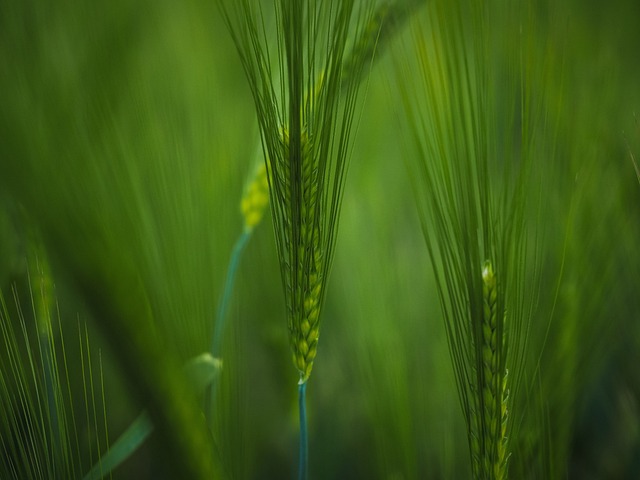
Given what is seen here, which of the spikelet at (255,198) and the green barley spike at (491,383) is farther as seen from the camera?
the spikelet at (255,198)

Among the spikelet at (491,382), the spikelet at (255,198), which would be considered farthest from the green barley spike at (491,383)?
the spikelet at (255,198)

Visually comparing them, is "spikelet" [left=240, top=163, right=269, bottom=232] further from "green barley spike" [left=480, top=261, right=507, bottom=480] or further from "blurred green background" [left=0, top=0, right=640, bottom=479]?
"green barley spike" [left=480, top=261, right=507, bottom=480]

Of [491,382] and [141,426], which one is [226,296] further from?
[491,382]

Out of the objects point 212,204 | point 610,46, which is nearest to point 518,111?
point 610,46

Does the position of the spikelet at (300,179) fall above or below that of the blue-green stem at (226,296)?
above

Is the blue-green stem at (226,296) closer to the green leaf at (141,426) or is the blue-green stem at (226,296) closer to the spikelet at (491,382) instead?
the green leaf at (141,426)

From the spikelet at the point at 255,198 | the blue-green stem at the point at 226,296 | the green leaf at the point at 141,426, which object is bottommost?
the green leaf at the point at 141,426

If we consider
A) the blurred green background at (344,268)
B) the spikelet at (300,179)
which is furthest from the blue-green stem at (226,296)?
the spikelet at (300,179)

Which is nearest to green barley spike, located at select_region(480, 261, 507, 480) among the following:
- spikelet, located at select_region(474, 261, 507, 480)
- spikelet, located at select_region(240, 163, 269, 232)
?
spikelet, located at select_region(474, 261, 507, 480)
